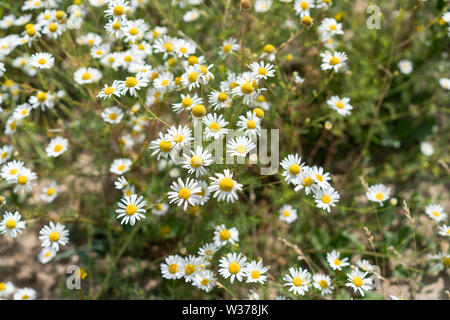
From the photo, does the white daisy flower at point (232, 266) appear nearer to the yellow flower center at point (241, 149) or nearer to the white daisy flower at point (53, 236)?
the yellow flower center at point (241, 149)

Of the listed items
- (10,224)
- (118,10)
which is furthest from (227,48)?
(10,224)

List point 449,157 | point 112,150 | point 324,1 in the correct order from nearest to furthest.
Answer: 1. point 324,1
2. point 112,150
3. point 449,157

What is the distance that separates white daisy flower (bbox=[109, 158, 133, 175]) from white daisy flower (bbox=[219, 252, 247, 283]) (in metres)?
0.90

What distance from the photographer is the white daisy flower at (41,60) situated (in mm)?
2396

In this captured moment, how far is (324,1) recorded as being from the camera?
2.42m

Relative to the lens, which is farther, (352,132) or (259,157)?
(352,132)

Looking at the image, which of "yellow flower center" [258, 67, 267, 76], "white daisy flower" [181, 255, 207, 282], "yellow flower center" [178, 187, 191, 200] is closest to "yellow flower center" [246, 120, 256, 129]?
"yellow flower center" [258, 67, 267, 76]

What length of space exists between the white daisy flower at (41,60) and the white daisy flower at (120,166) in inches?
28.1

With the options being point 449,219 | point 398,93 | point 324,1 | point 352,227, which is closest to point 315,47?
point 324,1

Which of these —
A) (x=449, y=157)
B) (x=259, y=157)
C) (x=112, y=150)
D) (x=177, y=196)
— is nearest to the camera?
(x=177, y=196)

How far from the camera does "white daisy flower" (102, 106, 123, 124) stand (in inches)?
93.1

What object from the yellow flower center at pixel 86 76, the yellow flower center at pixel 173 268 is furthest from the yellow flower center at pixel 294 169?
the yellow flower center at pixel 86 76

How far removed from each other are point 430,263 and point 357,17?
6.19 ft

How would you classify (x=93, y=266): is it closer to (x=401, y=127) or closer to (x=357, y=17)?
(x=401, y=127)
